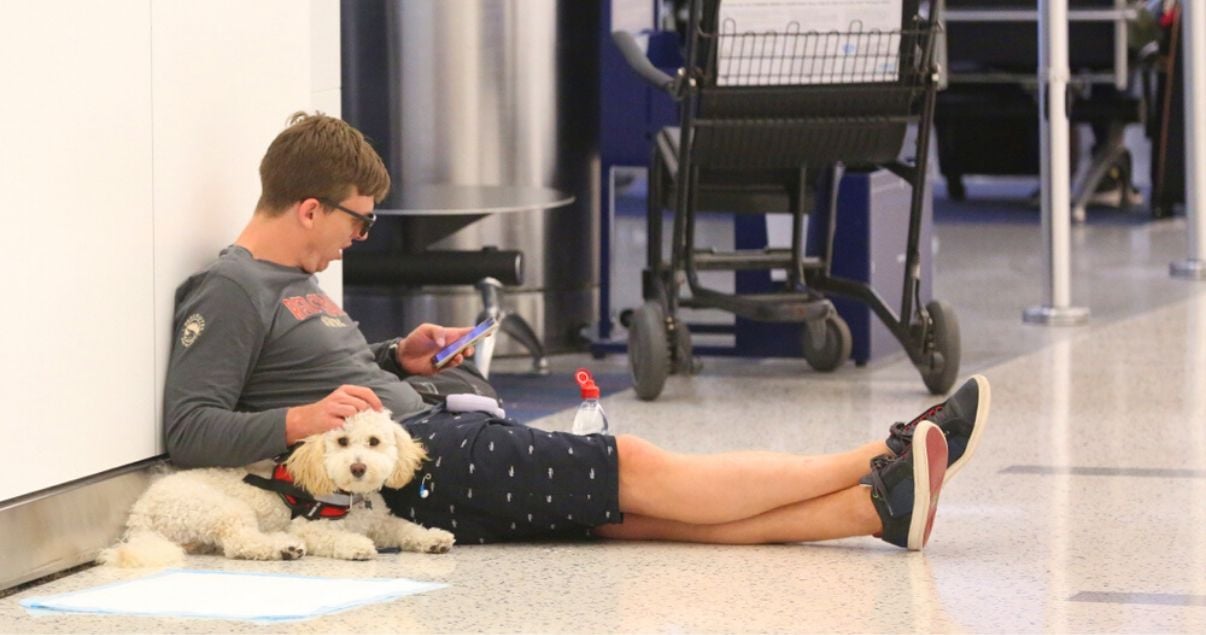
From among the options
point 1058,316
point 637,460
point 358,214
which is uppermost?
point 358,214

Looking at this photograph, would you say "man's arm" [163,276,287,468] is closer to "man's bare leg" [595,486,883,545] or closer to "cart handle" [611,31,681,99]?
"man's bare leg" [595,486,883,545]

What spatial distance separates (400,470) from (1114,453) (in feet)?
6.15

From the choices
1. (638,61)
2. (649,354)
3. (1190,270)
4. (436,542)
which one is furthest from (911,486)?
(1190,270)

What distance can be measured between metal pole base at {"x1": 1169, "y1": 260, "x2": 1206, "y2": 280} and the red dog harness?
565cm

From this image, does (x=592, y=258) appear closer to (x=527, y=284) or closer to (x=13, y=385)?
(x=527, y=284)

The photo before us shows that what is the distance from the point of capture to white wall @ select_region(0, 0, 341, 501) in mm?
2846

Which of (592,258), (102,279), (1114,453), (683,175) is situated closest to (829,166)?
(683,175)

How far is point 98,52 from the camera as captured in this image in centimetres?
302

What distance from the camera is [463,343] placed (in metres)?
3.37

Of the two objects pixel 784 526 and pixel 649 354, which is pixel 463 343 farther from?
pixel 649 354

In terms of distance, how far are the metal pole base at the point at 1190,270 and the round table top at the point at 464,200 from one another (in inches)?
134

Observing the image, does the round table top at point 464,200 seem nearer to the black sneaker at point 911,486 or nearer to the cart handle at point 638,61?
the cart handle at point 638,61

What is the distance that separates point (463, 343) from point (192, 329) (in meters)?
0.46

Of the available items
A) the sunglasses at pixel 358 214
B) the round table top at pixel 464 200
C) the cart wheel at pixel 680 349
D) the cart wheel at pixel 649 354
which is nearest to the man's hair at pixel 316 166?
the sunglasses at pixel 358 214
